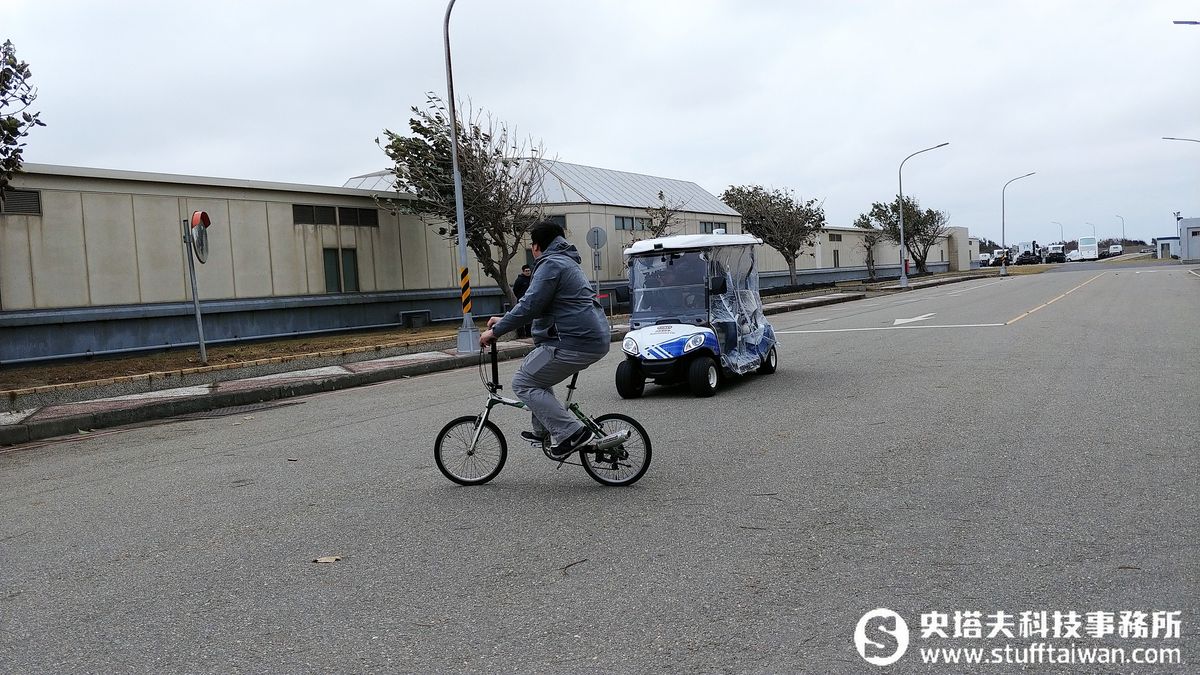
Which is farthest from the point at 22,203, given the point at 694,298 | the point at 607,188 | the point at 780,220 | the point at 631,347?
the point at 780,220

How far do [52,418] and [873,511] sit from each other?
10365 mm

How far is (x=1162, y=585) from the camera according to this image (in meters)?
4.28

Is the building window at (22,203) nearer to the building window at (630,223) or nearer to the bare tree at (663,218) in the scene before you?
the building window at (630,223)

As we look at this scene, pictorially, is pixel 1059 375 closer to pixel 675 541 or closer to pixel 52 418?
pixel 675 541

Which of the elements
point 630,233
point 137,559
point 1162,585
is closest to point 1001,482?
point 1162,585

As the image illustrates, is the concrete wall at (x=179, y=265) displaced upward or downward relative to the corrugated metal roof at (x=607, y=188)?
downward

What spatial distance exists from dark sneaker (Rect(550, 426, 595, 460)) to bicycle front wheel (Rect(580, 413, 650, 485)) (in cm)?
9

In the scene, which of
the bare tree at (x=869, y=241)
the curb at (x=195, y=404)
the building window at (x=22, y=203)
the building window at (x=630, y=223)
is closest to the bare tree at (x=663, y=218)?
the building window at (x=630, y=223)

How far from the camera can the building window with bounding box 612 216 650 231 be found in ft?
119

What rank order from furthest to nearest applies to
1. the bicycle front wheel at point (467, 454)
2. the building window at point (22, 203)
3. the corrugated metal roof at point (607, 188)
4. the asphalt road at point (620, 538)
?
1. the corrugated metal roof at point (607, 188)
2. the building window at point (22, 203)
3. the bicycle front wheel at point (467, 454)
4. the asphalt road at point (620, 538)

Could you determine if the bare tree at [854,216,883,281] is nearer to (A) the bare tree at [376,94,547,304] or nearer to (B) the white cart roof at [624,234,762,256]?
(A) the bare tree at [376,94,547,304]

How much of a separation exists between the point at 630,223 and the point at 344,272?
571 inches

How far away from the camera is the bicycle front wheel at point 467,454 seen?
7008 mm

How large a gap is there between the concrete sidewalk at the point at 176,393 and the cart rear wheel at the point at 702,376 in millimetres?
6685
